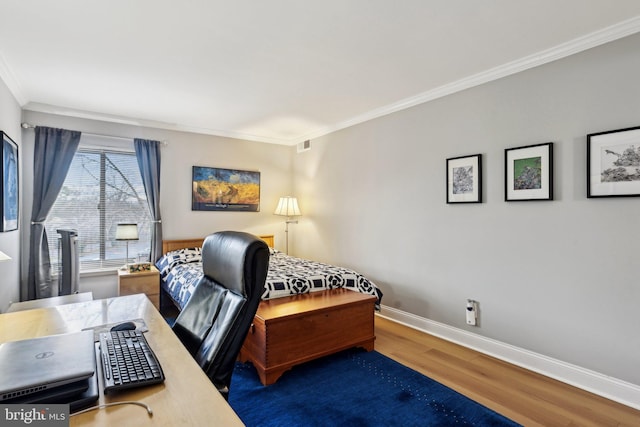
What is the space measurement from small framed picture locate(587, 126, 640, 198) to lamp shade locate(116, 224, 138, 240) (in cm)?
422

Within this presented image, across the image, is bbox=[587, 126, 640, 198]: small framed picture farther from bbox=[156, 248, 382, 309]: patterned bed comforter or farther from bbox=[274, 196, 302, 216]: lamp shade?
bbox=[274, 196, 302, 216]: lamp shade

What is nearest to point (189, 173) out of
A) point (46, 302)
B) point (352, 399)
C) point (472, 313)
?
point (46, 302)

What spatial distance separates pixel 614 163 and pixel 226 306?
2567 millimetres

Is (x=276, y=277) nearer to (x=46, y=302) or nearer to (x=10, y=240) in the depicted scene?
(x=46, y=302)

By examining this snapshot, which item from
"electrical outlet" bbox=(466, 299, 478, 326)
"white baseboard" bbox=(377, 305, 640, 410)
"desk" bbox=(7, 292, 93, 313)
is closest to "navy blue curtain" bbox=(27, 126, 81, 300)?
"desk" bbox=(7, 292, 93, 313)

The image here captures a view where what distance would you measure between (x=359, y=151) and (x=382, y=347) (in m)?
2.30

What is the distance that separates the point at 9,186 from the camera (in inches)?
113

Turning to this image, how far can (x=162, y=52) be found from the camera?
8.31 feet

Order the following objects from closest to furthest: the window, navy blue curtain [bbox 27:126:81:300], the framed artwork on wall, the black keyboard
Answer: the black keyboard → navy blue curtain [bbox 27:126:81:300] → the window → the framed artwork on wall

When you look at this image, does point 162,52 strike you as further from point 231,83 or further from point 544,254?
point 544,254

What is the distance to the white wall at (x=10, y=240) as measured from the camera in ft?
9.19

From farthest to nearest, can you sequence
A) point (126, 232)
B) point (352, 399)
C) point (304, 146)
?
point (304, 146) < point (126, 232) < point (352, 399)

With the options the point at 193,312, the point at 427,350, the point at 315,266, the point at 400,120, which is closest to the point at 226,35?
the point at 193,312

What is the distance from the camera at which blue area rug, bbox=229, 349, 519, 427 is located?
79.5 inches
